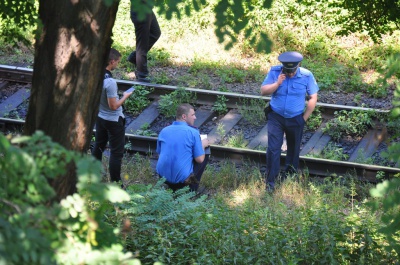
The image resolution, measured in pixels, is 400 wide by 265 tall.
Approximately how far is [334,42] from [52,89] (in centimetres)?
934

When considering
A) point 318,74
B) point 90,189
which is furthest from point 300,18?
point 90,189

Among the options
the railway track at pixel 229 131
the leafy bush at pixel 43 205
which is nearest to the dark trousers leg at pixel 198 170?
the railway track at pixel 229 131

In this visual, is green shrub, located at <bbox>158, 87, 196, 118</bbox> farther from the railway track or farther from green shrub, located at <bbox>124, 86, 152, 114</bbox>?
green shrub, located at <bbox>124, 86, 152, 114</bbox>

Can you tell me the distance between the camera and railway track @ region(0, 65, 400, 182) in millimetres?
9492

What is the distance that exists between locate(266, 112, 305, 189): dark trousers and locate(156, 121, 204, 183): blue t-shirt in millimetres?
1096

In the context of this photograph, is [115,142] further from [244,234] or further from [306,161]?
[244,234]

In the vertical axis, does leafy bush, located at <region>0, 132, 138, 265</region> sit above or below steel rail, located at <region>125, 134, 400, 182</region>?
above

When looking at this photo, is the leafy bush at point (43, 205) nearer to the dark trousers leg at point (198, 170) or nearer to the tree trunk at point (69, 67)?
the tree trunk at point (69, 67)

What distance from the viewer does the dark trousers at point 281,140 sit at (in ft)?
30.5

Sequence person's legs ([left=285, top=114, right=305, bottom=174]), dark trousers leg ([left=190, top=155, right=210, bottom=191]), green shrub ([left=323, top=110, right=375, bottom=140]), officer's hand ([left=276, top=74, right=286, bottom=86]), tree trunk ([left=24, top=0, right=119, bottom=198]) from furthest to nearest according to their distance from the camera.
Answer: green shrub ([left=323, top=110, right=375, bottom=140]), person's legs ([left=285, top=114, right=305, bottom=174]), officer's hand ([left=276, top=74, right=286, bottom=86]), dark trousers leg ([left=190, top=155, right=210, bottom=191]), tree trunk ([left=24, top=0, right=119, bottom=198])

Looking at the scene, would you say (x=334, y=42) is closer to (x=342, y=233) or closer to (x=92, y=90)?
(x=342, y=233)

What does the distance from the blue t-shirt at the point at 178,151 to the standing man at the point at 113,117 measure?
68 centimetres

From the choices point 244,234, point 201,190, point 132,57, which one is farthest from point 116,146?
point 132,57

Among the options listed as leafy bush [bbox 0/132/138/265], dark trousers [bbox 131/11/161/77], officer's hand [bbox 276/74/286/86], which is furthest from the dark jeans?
leafy bush [bbox 0/132/138/265]
